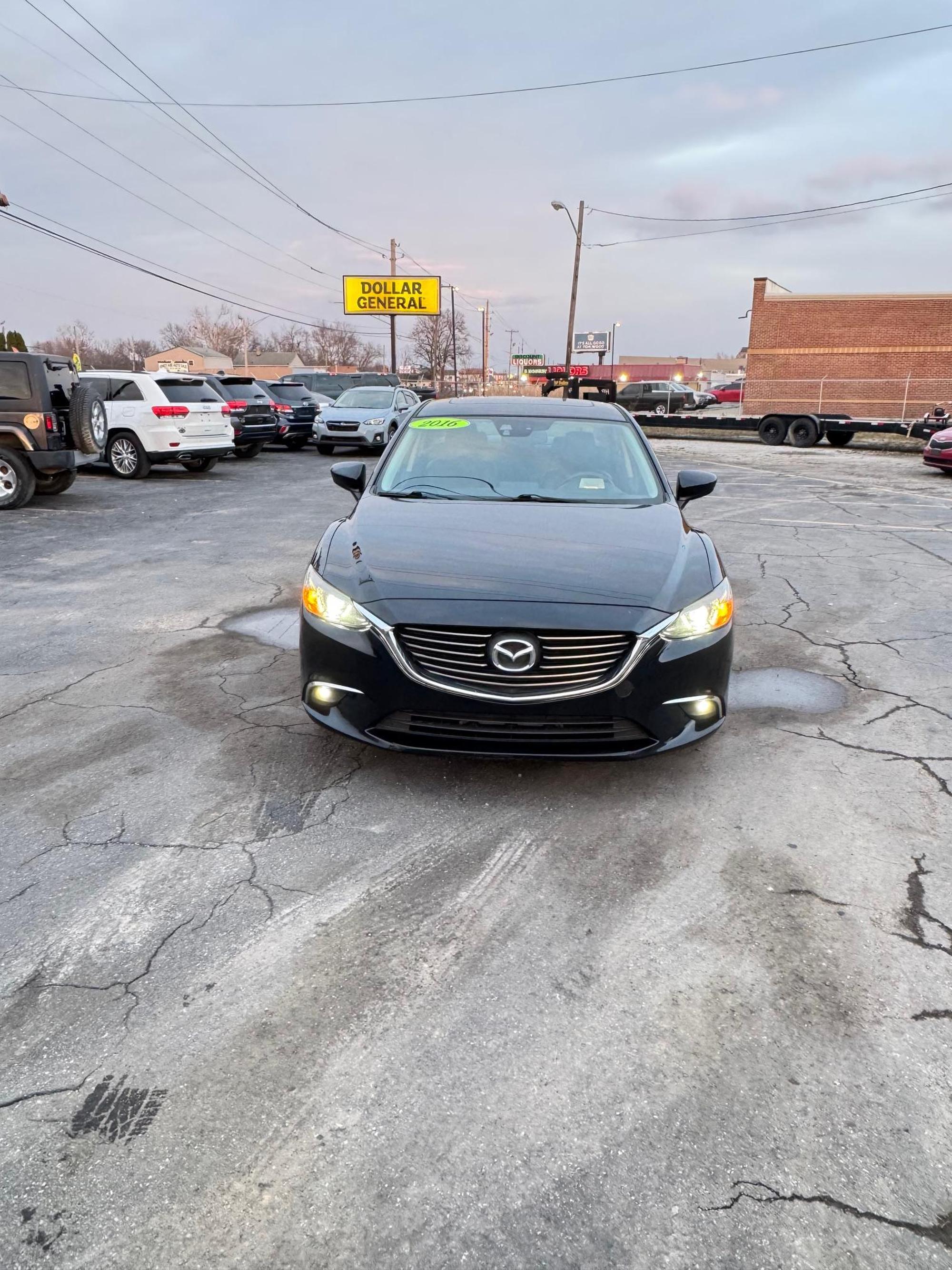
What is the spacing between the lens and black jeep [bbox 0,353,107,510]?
34.7 feet

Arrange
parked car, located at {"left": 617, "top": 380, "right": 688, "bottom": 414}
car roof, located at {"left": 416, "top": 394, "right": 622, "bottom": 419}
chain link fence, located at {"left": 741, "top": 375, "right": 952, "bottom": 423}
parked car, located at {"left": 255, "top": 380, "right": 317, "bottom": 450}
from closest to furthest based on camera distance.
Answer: car roof, located at {"left": 416, "top": 394, "right": 622, "bottom": 419}
parked car, located at {"left": 255, "top": 380, "right": 317, "bottom": 450}
chain link fence, located at {"left": 741, "top": 375, "right": 952, "bottom": 423}
parked car, located at {"left": 617, "top": 380, "right": 688, "bottom": 414}

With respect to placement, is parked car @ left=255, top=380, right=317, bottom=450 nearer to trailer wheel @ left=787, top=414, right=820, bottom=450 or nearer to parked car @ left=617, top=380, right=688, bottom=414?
trailer wheel @ left=787, top=414, right=820, bottom=450

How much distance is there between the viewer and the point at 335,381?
30625 mm

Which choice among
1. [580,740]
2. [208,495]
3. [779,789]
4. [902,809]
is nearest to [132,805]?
[580,740]

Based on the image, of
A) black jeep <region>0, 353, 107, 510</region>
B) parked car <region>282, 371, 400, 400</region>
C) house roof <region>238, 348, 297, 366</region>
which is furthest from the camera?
house roof <region>238, 348, 297, 366</region>

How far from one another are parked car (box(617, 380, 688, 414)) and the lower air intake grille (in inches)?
1520

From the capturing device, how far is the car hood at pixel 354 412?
64.2ft

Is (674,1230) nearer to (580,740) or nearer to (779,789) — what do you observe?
(580,740)

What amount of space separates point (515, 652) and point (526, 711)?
9.3 inches

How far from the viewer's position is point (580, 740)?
3.33 metres

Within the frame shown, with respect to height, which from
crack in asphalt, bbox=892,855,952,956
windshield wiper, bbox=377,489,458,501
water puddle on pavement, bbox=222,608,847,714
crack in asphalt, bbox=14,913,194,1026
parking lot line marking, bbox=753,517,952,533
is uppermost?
windshield wiper, bbox=377,489,458,501

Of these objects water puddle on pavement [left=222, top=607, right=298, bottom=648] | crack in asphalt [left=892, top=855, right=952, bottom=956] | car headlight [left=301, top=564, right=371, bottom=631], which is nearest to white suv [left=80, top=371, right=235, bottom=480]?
water puddle on pavement [left=222, top=607, right=298, bottom=648]

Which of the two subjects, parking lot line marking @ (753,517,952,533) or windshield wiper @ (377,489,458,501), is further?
parking lot line marking @ (753,517,952,533)

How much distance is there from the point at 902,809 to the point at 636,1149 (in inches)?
88.7
